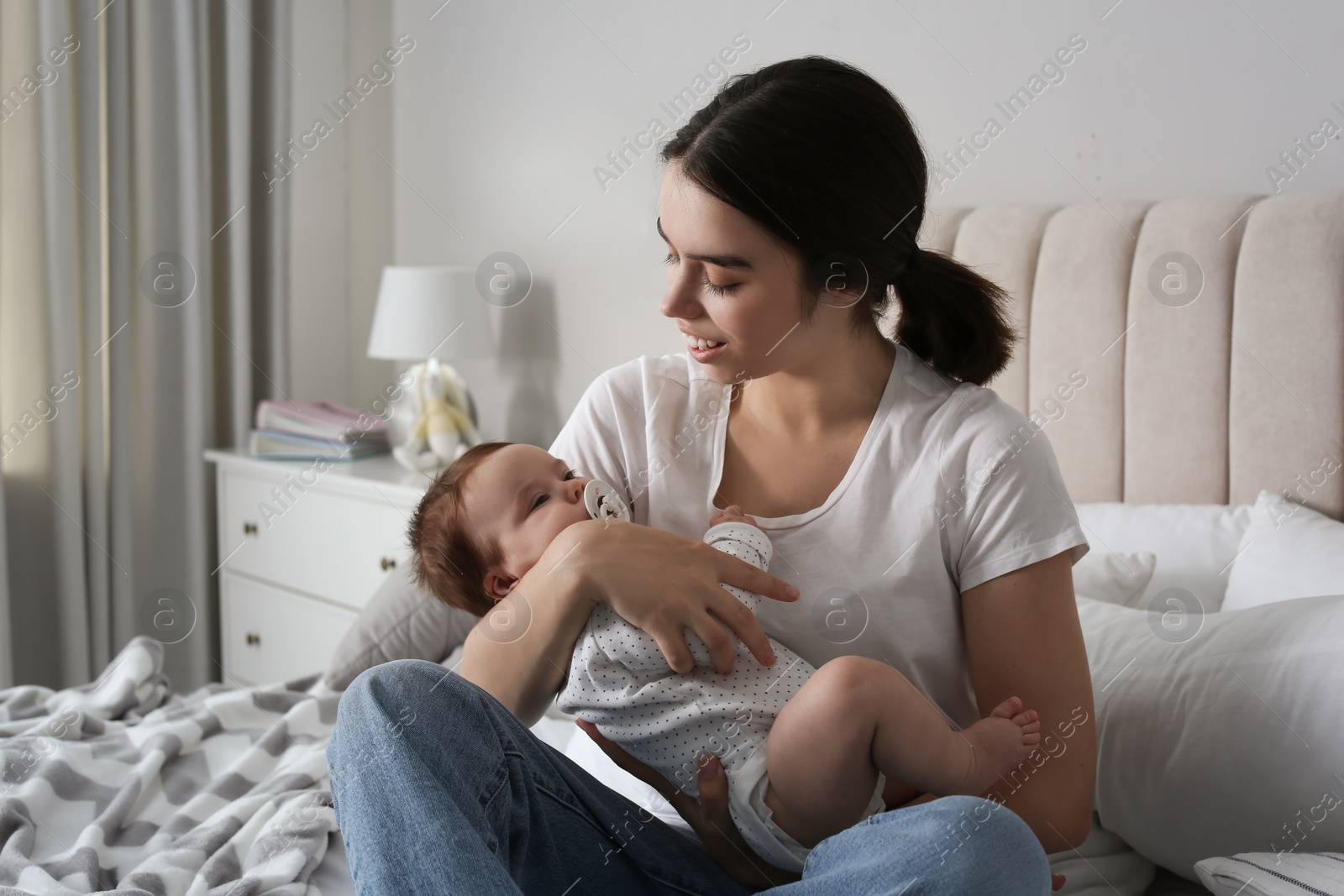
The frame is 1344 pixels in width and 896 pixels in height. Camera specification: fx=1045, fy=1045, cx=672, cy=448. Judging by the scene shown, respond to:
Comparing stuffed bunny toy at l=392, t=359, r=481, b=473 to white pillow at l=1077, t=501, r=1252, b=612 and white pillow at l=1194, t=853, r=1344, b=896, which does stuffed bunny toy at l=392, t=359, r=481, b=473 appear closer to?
white pillow at l=1077, t=501, r=1252, b=612

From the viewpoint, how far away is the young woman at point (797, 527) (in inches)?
38.3

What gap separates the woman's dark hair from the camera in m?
1.08

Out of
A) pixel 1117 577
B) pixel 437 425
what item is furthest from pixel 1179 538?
pixel 437 425

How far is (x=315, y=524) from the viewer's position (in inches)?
105

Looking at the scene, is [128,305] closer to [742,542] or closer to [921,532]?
[742,542]

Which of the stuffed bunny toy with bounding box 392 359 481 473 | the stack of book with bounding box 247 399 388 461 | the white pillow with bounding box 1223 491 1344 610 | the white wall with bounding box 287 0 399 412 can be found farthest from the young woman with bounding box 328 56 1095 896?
the white wall with bounding box 287 0 399 412

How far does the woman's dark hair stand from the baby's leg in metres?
0.45

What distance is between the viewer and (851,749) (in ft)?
2.93

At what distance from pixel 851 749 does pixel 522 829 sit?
0.30 m

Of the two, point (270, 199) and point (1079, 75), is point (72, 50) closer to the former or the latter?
point (270, 199)

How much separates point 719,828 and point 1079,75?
1.49 m

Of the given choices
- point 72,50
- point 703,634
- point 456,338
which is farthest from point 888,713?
point 72,50

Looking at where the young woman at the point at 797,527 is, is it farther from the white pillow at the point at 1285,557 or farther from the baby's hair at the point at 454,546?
the white pillow at the point at 1285,557

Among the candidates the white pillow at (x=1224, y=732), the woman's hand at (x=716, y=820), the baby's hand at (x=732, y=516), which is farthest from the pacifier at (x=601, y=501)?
the white pillow at (x=1224, y=732)
